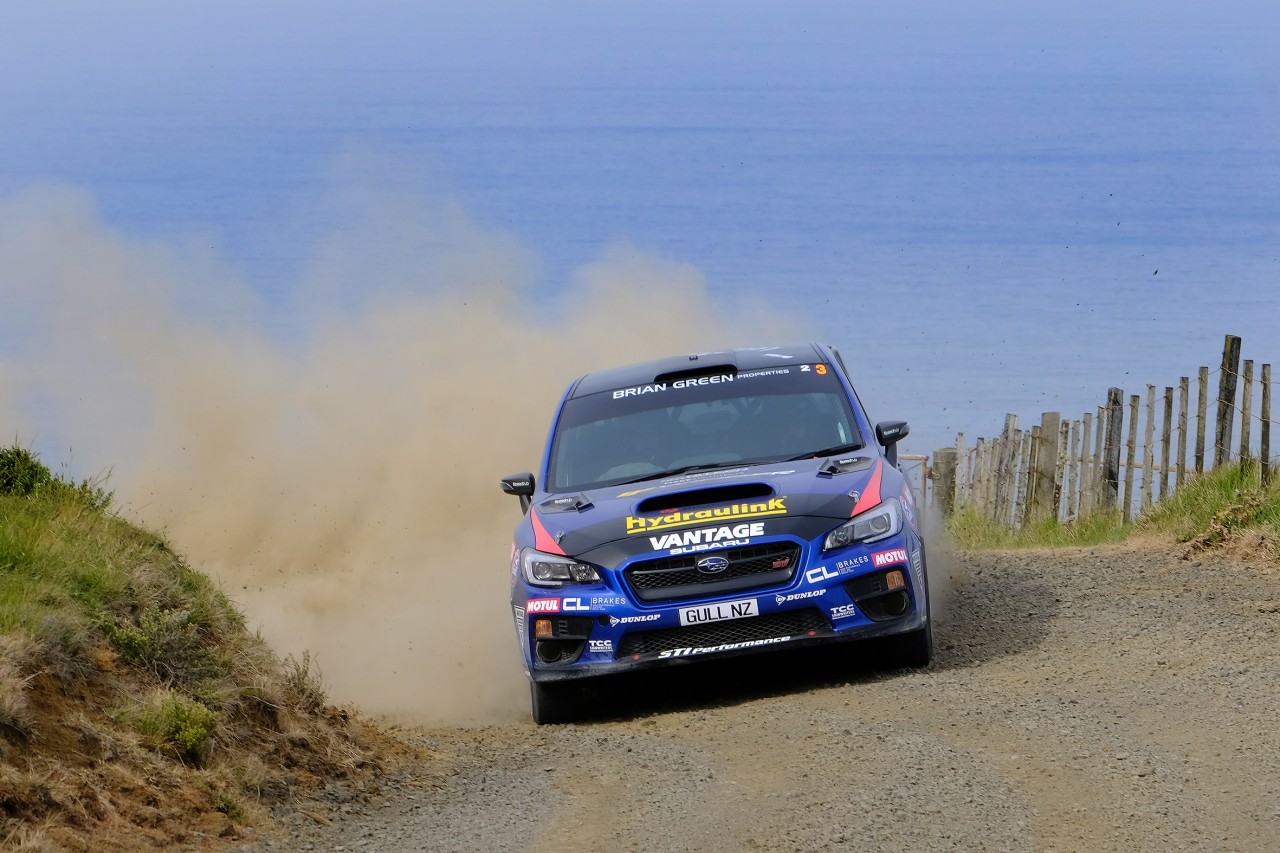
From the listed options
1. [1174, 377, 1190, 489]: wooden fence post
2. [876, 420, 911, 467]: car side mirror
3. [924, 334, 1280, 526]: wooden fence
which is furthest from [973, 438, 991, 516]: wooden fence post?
[876, 420, 911, 467]: car side mirror

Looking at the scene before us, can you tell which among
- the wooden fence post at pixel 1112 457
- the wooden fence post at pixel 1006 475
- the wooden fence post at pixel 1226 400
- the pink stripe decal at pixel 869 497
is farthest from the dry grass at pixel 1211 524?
the pink stripe decal at pixel 869 497

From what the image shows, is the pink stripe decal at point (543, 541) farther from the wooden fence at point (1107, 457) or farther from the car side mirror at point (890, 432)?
the wooden fence at point (1107, 457)

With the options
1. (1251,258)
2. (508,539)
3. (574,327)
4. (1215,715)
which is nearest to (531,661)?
(1215,715)

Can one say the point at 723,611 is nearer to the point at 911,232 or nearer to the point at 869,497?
the point at 869,497

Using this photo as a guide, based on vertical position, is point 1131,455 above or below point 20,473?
below

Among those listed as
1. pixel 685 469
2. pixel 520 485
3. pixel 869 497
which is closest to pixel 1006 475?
pixel 685 469

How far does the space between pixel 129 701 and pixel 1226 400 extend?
12469 millimetres

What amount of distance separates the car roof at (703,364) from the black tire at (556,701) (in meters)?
2.34

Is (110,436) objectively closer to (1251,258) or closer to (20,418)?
(20,418)

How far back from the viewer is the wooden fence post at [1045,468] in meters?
21.3

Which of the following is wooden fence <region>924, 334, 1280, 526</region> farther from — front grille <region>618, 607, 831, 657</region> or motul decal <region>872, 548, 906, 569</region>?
front grille <region>618, 607, 831, 657</region>

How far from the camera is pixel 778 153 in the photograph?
191000 millimetres

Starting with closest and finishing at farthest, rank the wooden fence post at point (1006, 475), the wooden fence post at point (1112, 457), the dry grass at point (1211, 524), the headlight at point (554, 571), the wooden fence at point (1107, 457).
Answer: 1. the headlight at point (554, 571)
2. the dry grass at point (1211, 524)
3. the wooden fence at point (1107, 457)
4. the wooden fence post at point (1112, 457)
5. the wooden fence post at point (1006, 475)

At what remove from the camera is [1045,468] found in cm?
2156
